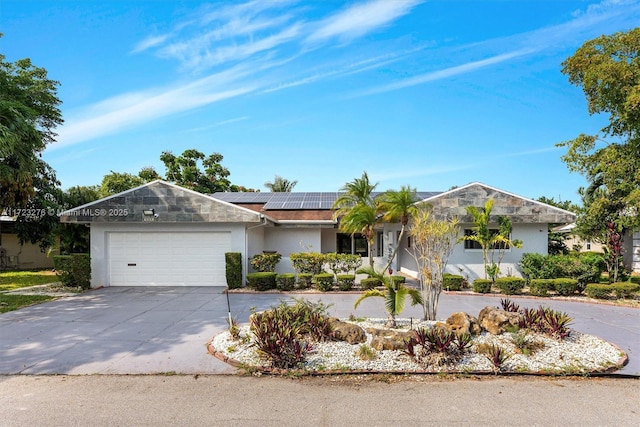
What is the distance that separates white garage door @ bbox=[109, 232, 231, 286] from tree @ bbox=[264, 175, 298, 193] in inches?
1097

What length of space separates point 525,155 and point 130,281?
18.4m

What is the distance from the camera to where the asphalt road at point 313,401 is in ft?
13.3

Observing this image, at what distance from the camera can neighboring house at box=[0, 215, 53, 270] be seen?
69.3 feet

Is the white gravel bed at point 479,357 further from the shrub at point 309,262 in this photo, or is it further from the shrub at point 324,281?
the shrub at point 309,262

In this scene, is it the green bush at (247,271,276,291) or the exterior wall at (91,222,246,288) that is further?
the exterior wall at (91,222,246,288)

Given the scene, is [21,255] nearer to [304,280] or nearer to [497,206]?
[304,280]

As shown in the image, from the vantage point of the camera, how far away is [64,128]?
19859mm

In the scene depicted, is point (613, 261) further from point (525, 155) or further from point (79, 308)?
point (79, 308)

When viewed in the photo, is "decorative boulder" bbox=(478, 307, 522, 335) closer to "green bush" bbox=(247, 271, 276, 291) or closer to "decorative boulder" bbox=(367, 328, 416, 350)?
"decorative boulder" bbox=(367, 328, 416, 350)

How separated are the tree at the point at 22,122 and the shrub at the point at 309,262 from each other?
9.54 m

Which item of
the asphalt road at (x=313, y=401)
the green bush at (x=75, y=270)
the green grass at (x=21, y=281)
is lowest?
the green grass at (x=21, y=281)

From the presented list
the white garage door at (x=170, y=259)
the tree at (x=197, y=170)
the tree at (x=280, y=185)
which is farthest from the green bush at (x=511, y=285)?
the tree at (x=280, y=185)

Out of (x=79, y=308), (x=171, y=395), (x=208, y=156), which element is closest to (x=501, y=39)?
(x=171, y=395)

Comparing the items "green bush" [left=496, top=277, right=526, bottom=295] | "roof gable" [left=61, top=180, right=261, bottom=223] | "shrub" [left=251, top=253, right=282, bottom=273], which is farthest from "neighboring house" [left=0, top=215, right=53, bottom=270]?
"green bush" [left=496, top=277, right=526, bottom=295]
